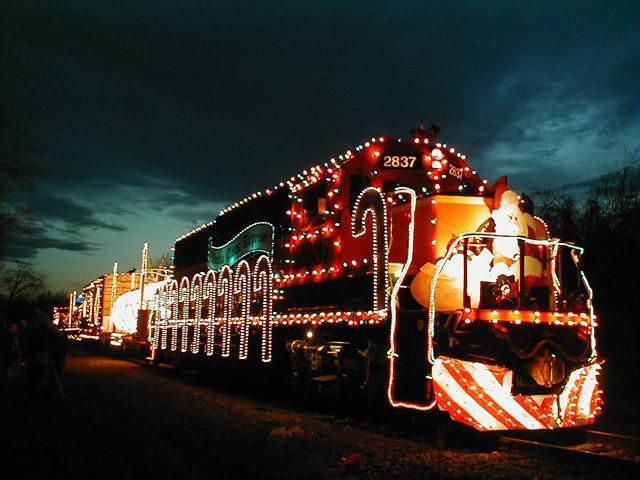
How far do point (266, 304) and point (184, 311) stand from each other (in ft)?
20.4

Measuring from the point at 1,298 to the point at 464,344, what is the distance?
7495 centimetres

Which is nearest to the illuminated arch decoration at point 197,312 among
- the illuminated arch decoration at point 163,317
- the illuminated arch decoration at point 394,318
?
the illuminated arch decoration at point 163,317

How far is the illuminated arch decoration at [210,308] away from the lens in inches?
656

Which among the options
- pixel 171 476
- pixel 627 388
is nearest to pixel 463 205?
pixel 171 476

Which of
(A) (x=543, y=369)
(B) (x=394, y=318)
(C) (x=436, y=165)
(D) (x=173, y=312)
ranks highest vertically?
(C) (x=436, y=165)

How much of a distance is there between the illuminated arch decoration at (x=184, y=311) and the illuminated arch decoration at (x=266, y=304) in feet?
18.2

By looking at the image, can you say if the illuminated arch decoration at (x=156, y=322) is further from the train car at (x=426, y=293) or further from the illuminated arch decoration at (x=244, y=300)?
the train car at (x=426, y=293)

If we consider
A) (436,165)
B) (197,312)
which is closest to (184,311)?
(197,312)

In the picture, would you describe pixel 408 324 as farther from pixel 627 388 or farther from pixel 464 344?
pixel 627 388

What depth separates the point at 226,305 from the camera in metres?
15.8

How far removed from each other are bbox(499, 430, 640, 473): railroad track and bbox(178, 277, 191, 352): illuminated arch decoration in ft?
37.8

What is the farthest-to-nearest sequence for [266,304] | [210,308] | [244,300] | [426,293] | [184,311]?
[184,311], [210,308], [244,300], [266,304], [426,293]

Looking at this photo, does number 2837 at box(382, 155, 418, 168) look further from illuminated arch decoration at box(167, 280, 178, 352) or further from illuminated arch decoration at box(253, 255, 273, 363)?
illuminated arch decoration at box(167, 280, 178, 352)

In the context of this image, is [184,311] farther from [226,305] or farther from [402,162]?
[402,162]
